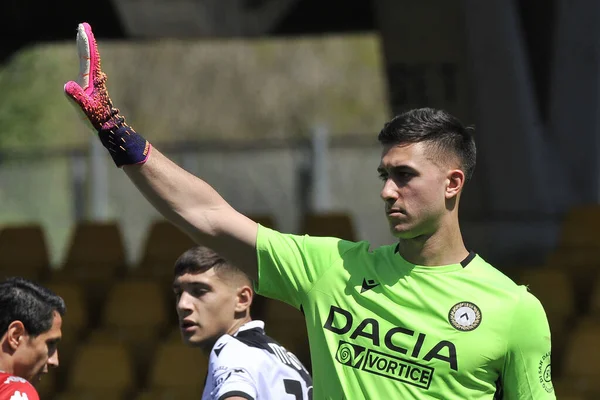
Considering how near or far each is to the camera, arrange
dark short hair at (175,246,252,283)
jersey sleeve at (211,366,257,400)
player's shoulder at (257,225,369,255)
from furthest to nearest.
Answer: dark short hair at (175,246,252,283)
jersey sleeve at (211,366,257,400)
player's shoulder at (257,225,369,255)

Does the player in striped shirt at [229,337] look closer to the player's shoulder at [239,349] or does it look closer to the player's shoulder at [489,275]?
the player's shoulder at [239,349]

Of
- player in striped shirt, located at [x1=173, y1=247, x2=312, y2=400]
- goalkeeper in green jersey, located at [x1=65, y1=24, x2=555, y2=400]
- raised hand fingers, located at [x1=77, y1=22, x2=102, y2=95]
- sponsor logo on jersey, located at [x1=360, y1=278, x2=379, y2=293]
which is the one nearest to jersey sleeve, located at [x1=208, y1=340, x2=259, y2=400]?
player in striped shirt, located at [x1=173, y1=247, x2=312, y2=400]

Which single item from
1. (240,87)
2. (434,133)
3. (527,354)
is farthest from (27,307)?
(240,87)

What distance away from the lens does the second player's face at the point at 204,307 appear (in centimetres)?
428

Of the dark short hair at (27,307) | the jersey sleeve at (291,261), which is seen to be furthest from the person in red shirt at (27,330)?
the jersey sleeve at (291,261)

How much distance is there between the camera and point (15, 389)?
11.2ft

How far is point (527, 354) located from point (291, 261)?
64 centimetres

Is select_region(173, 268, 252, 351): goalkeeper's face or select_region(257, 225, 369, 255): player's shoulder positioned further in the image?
select_region(173, 268, 252, 351): goalkeeper's face

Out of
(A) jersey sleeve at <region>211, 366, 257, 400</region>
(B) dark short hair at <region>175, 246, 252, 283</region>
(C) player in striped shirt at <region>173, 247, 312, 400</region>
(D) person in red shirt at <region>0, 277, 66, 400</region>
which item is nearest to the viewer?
Answer: (D) person in red shirt at <region>0, 277, 66, 400</region>

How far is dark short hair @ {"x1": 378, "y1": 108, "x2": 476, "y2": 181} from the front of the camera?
320 cm

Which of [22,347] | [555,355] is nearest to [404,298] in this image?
[22,347]

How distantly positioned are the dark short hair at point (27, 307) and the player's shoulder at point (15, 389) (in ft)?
0.68

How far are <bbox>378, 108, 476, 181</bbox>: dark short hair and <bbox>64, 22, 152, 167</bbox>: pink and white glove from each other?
2.13 ft

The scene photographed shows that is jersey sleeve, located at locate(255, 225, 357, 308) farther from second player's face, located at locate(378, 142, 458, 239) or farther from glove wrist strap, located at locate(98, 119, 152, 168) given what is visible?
glove wrist strap, located at locate(98, 119, 152, 168)
